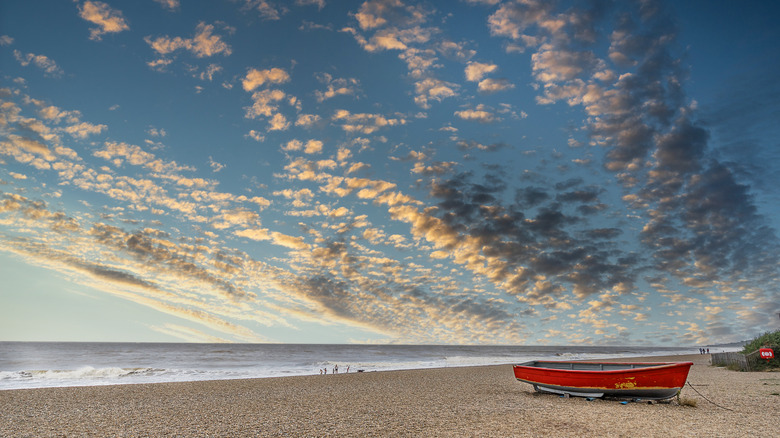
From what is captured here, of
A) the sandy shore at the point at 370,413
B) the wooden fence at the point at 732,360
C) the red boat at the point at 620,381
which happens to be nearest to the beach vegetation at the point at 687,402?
the sandy shore at the point at 370,413

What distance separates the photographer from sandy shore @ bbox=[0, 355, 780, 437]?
11484mm

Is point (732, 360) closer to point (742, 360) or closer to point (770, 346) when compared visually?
point (742, 360)

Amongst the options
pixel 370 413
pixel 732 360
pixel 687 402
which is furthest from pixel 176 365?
pixel 732 360

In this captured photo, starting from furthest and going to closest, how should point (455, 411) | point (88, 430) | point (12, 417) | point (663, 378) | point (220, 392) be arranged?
point (220, 392) → point (663, 378) → point (455, 411) → point (12, 417) → point (88, 430)

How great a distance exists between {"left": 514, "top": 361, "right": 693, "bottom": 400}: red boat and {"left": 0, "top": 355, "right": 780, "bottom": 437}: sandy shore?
0.44 meters

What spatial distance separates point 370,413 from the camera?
14.4 metres

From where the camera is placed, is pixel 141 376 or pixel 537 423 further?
pixel 141 376

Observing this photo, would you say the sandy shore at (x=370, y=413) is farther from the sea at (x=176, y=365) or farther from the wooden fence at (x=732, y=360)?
the wooden fence at (x=732, y=360)

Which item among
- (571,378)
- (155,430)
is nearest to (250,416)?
(155,430)

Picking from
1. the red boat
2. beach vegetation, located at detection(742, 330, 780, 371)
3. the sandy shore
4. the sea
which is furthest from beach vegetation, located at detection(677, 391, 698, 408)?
the sea

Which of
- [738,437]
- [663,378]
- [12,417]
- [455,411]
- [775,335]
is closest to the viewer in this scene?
[738,437]

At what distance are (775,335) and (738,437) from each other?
29.1 m

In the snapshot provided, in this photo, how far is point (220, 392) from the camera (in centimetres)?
2073

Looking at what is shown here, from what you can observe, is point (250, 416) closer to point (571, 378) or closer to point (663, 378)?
point (571, 378)
